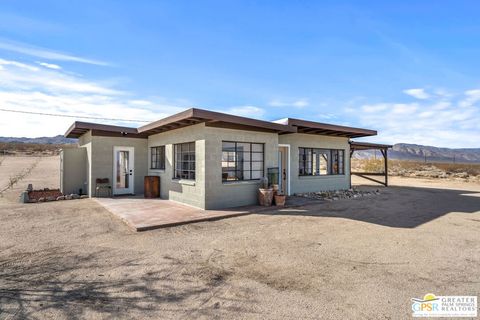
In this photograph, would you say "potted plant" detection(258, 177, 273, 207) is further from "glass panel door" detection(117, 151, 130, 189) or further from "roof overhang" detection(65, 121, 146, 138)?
"glass panel door" detection(117, 151, 130, 189)

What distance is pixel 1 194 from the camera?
39.0 ft

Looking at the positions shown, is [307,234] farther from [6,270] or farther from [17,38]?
[17,38]

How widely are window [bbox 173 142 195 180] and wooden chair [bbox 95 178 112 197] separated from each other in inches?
146

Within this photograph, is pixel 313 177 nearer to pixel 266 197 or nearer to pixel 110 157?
pixel 266 197

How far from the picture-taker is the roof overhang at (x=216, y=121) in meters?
7.52

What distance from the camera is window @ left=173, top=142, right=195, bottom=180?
31.1 feet

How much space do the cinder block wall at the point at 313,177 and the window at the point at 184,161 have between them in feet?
14.3

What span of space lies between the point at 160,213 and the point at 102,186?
530 centimetres

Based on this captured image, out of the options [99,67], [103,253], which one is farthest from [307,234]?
[99,67]

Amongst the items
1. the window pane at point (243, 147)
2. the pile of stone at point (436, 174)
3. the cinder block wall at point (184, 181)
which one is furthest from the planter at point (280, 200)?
the pile of stone at point (436, 174)

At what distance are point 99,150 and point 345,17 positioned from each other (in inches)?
448

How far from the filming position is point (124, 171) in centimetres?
1305

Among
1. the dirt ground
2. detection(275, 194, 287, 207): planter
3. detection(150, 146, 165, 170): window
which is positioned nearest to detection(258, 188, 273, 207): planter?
detection(275, 194, 287, 207): planter

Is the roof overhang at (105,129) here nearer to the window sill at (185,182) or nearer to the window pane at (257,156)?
the window sill at (185,182)
